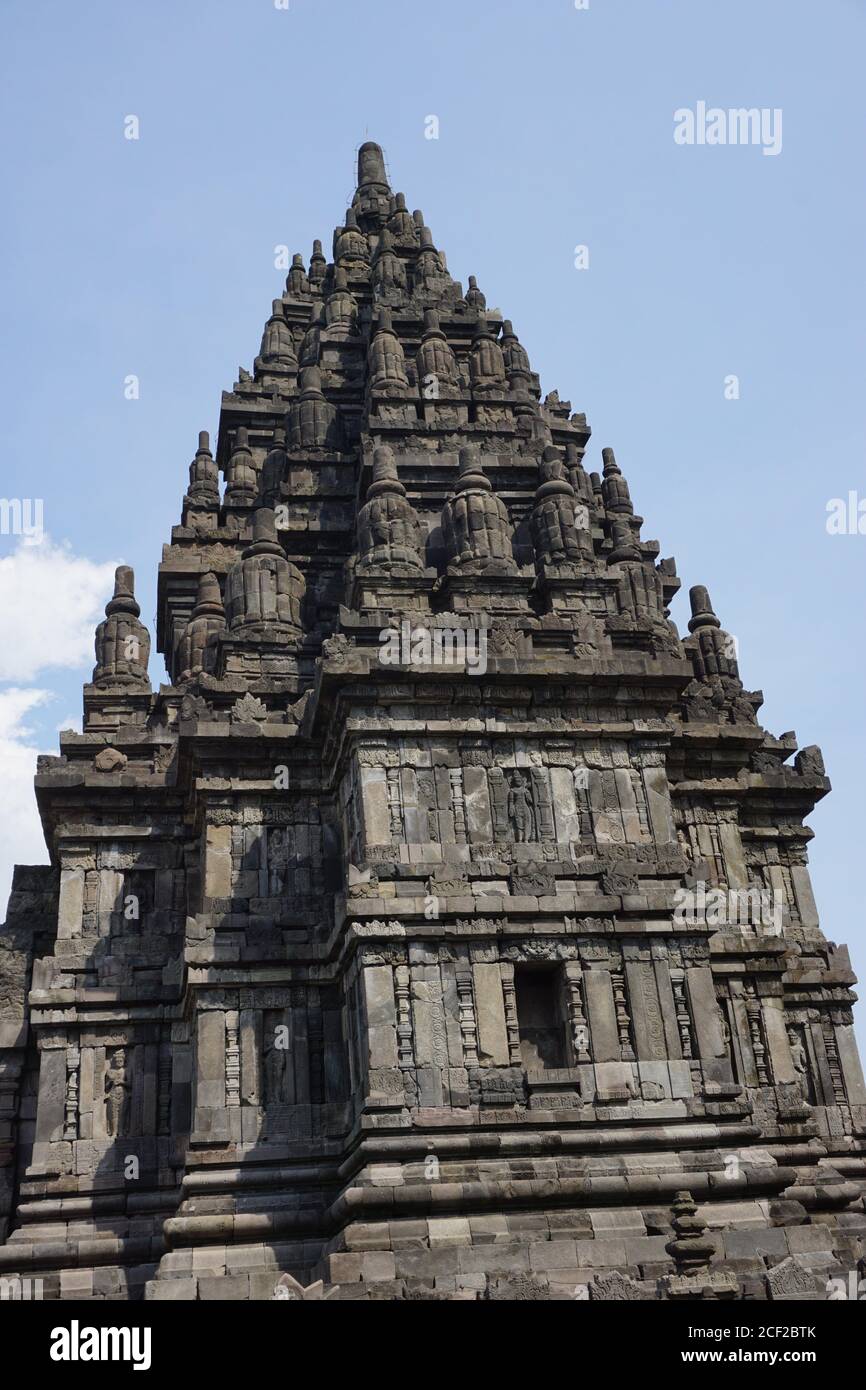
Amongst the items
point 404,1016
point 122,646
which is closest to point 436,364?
point 122,646

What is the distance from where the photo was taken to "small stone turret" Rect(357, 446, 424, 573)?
2973 centimetres

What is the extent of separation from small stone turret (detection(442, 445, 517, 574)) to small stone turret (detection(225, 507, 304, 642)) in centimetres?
375

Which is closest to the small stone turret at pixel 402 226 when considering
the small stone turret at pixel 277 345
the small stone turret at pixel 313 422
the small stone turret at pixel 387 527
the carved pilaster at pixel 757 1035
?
the small stone turret at pixel 277 345

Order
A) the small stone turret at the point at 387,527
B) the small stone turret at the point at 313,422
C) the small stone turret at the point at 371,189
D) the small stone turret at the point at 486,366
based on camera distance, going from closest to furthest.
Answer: the small stone turret at the point at 387,527 → the small stone turret at the point at 486,366 → the small stone turret at the point at 313,422 → the small stone turret at the point at 371,189

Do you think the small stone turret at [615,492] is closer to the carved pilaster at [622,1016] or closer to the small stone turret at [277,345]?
the small stone turret at [277,345]

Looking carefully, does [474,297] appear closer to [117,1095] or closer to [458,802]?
[458,802]

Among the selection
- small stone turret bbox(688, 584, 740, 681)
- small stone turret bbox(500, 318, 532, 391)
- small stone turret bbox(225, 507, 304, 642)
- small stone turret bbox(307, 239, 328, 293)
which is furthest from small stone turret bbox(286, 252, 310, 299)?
small stone turret bbox(688, 584, 740, 681)

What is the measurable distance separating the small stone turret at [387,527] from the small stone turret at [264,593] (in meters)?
2.02

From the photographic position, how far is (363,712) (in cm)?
2502

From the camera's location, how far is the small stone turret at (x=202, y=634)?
32.2 metres

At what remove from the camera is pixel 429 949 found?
23156 mm
